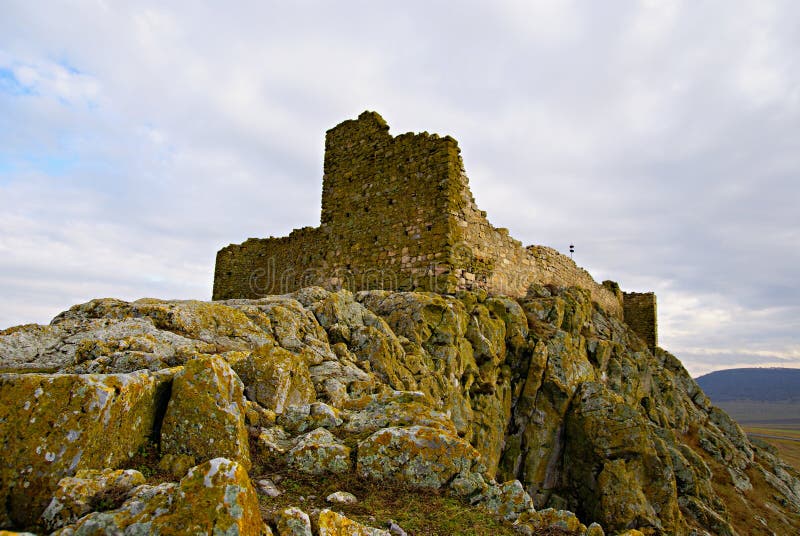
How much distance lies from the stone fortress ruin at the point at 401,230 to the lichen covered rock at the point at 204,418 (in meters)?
9.37

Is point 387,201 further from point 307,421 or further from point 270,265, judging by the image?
point 307,421

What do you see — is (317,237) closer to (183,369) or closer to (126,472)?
(183,369)

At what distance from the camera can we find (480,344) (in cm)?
1273

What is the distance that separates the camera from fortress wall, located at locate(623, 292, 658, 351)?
36.4m

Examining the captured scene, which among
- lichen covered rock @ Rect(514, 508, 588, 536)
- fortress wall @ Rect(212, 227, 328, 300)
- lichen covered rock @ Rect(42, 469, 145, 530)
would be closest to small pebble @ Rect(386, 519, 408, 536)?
lichen covered rock @ Rect(514, 508, 588, 536)

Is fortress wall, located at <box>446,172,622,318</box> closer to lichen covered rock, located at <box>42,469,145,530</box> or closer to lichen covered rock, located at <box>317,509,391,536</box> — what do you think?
lichen covered rock, located at <box>317,509,391,536</box>

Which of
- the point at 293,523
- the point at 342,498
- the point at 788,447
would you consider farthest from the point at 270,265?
A: the point at 788,447

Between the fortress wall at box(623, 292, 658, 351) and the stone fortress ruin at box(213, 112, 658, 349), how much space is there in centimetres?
2040

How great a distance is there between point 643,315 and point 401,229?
3022cm

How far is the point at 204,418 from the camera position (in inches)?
182

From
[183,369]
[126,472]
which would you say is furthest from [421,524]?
[183,369]

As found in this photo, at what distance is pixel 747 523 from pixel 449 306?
57.2ft

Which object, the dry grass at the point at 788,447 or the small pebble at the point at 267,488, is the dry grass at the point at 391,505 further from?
the dry grass at the point at 788,447

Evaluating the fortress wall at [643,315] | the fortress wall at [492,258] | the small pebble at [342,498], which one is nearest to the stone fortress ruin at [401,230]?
the fortress wall at [492,258]
